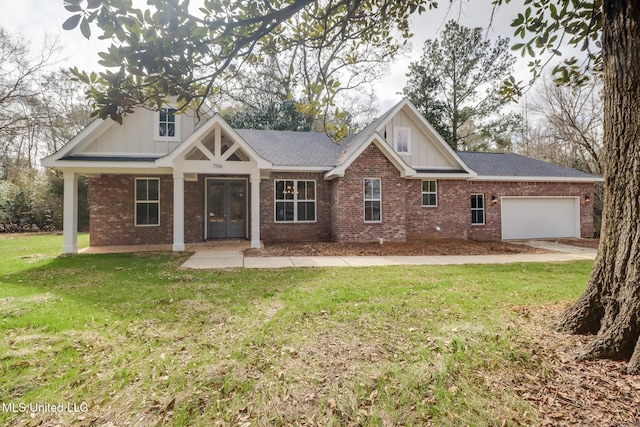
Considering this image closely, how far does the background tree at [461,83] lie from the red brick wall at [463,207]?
30.7 ft


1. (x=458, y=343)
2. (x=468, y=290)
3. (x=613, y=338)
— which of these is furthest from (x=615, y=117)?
(x=468, y=290)

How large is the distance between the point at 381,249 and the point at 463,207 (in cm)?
556

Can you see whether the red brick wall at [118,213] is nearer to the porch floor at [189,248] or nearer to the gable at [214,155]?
the porch floor at [189,248]

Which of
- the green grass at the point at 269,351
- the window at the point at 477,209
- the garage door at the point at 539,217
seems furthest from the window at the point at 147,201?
the garage door at the point at 539,217

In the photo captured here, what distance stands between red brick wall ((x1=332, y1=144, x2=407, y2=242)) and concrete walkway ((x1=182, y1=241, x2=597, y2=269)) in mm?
2712

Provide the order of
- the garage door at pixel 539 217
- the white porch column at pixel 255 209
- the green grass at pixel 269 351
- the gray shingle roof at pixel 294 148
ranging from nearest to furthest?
the green grass at pixel 269 351 < the white porch column at pixel 255 209 < the gray shingle roof at pixel 294 148 < the garage door at pixel 539 217

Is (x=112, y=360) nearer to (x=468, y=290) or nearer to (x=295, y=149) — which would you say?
(x=468, y=290)

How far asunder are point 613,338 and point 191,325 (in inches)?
182

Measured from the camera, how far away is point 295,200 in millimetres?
12906

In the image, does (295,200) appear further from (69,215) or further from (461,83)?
(461,83)

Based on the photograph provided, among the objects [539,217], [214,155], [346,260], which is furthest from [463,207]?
[214,155]

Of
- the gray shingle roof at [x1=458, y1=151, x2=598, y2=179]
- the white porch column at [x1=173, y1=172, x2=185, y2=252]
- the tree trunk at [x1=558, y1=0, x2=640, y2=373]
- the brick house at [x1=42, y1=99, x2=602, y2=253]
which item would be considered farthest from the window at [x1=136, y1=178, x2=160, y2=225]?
the gray shingle roof at [x1=458, y1=151, x2=598, y2=179]

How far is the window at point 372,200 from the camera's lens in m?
12.4

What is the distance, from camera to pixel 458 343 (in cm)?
340
